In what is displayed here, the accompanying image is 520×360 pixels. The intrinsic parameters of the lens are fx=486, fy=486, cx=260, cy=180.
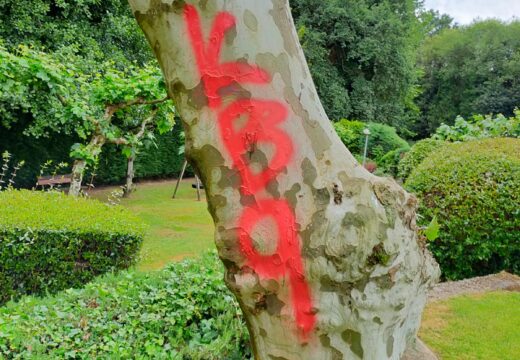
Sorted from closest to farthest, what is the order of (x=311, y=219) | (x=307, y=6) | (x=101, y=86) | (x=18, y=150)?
(x=311, y=219) < (x=101, y=86) < (x=18, y=150) < (x=307, y=6)

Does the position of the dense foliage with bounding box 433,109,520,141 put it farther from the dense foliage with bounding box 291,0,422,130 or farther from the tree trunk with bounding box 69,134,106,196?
the dense foliage with bounding box 291,0,422,130

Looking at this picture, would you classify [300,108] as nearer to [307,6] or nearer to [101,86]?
[101,86]

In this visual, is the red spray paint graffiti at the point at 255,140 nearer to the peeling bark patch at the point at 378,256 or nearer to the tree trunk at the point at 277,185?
the tree trunk at the point at 277,185

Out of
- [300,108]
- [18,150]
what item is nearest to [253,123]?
[300,108]

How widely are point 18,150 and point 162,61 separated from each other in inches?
484

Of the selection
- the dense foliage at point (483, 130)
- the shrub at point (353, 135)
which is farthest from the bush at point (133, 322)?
the shrub at point (353, 135)

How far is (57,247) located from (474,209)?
15.2ft

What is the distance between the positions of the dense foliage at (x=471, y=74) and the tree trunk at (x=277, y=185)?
29.9 m

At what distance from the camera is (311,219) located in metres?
1.21

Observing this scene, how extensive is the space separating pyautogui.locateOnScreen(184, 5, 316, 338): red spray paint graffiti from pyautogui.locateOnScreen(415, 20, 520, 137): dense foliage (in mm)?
29984

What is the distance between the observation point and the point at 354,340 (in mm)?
1265

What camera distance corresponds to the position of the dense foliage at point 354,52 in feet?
68.9

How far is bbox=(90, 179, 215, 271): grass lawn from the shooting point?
7.80 m

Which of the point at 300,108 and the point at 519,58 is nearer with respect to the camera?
the point at 300,108
